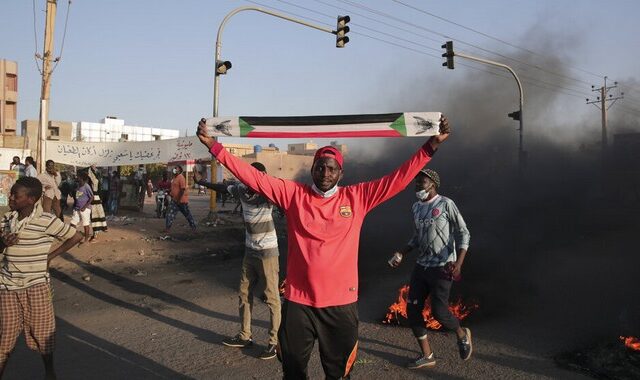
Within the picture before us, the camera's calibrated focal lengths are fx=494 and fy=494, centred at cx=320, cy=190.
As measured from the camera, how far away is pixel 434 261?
14.3ft

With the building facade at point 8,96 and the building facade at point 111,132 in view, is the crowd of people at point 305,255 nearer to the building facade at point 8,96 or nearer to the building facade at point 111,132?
the building facade at point 8,96

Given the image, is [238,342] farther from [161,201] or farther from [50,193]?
[161,201]

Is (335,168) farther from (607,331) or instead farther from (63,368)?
(607,331)

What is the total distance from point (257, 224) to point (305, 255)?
2.22 metres

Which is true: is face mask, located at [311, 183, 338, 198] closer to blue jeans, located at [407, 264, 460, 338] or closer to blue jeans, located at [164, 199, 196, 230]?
blue jeans, located at [407, 264, 460, 338]

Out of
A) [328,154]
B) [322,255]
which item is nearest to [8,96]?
[328,154]

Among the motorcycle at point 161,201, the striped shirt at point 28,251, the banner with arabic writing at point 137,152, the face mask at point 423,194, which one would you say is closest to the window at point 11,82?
the motorcycle at point 161,201

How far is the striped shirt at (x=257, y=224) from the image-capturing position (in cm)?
486

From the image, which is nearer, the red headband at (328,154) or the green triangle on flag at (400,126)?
the red headband at (328,154)

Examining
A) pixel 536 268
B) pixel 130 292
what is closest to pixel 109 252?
pixel 130 292

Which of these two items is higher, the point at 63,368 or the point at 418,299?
the point at 418,299

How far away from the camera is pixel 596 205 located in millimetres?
20562

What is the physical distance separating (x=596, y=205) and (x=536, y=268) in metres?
13.6

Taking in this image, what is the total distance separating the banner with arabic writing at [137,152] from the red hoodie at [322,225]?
984cm
